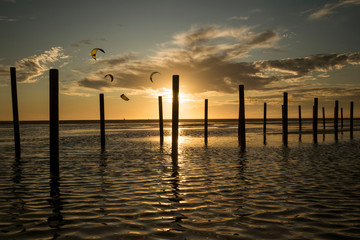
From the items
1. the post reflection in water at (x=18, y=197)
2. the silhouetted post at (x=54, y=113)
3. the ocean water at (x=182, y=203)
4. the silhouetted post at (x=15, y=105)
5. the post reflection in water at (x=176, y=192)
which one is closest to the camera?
the ocean water at (x=182, y=203)

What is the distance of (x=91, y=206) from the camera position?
6.44 m

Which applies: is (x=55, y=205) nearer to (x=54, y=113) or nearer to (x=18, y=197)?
(x=18, y=197)

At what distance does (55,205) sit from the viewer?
654 centimetres

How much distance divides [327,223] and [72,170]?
9.27 meters

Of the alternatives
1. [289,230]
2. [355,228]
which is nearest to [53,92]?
[289,230]

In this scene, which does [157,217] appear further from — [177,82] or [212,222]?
[177,82]

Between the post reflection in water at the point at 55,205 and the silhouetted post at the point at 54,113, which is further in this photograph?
the silhouetted post at the point at 54,113

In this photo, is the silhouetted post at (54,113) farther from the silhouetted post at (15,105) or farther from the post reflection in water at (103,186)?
the silhouetted post at (15,105)

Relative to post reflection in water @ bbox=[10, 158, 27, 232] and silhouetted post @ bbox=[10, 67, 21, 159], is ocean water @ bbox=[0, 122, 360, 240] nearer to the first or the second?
post reflection in water @ bbox=[10, 158, 27, 232]

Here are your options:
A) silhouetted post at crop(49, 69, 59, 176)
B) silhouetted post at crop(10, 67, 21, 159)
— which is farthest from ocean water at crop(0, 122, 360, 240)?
silhouetted post at crop(10, 67, 21, 159)

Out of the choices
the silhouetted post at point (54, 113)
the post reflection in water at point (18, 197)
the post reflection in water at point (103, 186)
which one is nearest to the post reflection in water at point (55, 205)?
the post reflection in water at point (18, 197)

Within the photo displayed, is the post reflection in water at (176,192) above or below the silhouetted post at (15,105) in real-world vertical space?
below

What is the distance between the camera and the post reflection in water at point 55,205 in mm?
5348

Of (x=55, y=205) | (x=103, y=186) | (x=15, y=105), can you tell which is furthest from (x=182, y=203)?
(x=15, y=105)
